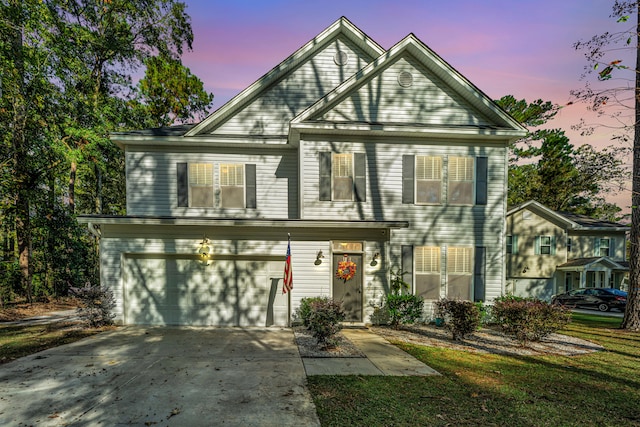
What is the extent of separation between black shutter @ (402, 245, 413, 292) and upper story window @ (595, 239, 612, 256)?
21778 millimetres

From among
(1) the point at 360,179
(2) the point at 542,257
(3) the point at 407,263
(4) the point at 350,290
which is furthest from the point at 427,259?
(2) the point at 542,257

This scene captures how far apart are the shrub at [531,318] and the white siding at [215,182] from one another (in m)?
7.21

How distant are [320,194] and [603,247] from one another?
987 inches

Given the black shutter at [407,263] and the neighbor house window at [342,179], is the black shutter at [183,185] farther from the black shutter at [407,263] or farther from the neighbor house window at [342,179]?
the black shutter at [407,263]

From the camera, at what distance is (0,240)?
57.6ft

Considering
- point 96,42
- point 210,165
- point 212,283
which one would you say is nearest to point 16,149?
point 96,42

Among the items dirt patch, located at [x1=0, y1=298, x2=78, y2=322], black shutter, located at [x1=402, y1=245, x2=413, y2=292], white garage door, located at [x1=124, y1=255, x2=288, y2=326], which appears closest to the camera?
white garage door, located at [x1=124, y1=255, x2=288, y2=326]

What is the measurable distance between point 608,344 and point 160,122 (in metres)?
25.2

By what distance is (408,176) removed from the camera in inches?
392

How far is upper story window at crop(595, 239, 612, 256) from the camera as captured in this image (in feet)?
72.6

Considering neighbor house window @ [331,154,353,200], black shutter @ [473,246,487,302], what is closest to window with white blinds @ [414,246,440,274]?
black shutter @ [473,246,487,302]

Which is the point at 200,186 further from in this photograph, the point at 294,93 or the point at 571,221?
the point at 571,221

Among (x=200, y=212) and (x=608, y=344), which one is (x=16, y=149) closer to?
(x=200, y=212)

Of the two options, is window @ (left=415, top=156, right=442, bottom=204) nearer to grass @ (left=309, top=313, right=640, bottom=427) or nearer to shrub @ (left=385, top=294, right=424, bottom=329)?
shrub @ (left=385, top=294, right=424, bottom=329)
